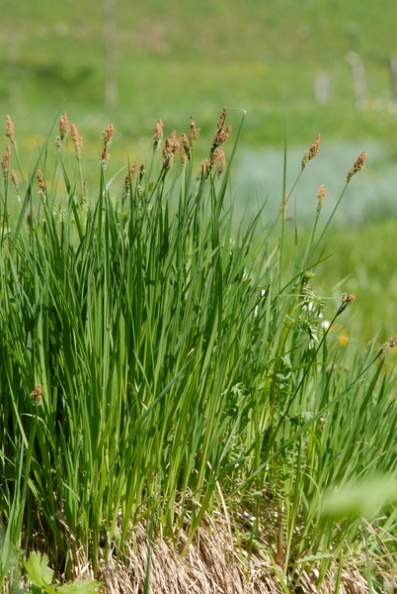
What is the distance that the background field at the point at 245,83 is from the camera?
8195 millimetres

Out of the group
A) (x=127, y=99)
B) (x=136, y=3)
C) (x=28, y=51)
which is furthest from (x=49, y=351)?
(x=136, y=3)

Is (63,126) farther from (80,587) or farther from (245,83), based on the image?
(245,83)

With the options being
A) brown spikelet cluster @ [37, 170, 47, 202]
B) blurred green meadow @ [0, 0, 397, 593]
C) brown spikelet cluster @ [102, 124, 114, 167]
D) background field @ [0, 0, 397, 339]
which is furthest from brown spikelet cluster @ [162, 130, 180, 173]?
background field @ [0, 0, 397, 339]

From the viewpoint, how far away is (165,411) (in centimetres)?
168

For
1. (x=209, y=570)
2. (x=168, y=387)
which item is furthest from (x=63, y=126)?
(x=209, y=570)

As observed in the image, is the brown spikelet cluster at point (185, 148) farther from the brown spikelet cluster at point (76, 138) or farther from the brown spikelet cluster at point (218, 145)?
the brown spikelet cluster at point (76, 138)

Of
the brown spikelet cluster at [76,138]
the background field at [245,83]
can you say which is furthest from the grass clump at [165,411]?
the background field at [245,83]

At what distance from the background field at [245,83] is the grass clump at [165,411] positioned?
3.26m

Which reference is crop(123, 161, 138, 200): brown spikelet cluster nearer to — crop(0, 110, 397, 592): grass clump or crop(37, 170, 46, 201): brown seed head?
crop(0, 110, 397, 592): grass clump

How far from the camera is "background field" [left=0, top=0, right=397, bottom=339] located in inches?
323

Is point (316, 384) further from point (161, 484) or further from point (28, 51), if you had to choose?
point (28, 51)

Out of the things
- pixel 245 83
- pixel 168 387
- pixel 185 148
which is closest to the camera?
pixel 168 387

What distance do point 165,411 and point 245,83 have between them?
31.0 m

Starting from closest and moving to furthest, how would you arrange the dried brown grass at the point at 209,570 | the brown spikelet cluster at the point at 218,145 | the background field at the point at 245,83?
1. the brown spikelet cluster at the point at 218,145
2. the dried brown grass at the point at 209,570
3. the background field at the point at 245,83
